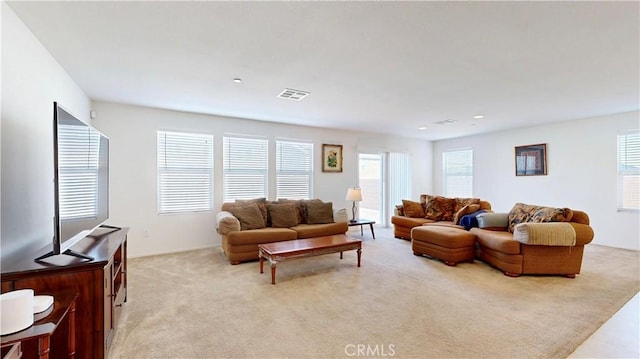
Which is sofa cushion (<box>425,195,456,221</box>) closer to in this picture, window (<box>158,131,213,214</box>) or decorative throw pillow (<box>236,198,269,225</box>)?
decorative throw pillow (<box>236,198,269,225</box>)

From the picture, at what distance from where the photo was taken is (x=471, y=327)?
2.34m

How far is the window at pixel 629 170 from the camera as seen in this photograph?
4785 millimetres

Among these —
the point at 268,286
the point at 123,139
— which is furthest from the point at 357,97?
the point at 123,139

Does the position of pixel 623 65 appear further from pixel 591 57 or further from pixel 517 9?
pixel 517 9

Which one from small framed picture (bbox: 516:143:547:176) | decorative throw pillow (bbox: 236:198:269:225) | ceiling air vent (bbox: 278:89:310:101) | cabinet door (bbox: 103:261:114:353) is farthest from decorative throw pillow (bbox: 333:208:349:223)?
small framed picture (bbox: 516:143:547:176)

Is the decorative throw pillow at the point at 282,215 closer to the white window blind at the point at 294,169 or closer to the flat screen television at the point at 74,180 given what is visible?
the white window blind at the point at 294,169

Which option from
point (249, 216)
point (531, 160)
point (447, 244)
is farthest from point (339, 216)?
point (531, 160)

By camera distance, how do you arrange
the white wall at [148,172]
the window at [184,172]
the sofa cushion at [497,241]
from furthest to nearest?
the window at [184,172], the white wall at [148,172], the sofa cushion at [497,241]

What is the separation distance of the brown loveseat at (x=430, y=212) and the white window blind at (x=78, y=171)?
4942mm

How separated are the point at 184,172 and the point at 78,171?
9.32ft

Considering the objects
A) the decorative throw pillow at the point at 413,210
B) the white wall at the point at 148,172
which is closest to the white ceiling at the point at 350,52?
the white wall at the point at 148,172

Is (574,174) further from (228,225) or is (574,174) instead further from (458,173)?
(228,225)

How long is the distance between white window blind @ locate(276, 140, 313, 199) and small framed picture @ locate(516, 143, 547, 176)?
15.1 ft

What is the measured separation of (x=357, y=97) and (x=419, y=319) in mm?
2807
